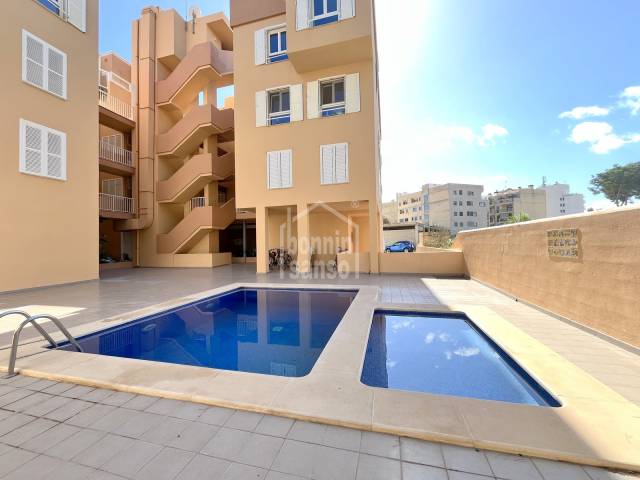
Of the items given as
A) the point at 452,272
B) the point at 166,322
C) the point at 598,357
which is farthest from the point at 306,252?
the point at 598,357

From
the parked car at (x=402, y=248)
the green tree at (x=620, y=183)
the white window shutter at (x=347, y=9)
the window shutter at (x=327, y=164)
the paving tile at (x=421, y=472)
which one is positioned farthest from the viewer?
the green tree at (x=620, y=183)

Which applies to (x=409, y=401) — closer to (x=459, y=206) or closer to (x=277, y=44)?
(x=277, y=44)

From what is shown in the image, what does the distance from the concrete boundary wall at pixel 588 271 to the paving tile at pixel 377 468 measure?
391cm

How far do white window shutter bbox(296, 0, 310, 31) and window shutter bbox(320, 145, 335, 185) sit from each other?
447cm

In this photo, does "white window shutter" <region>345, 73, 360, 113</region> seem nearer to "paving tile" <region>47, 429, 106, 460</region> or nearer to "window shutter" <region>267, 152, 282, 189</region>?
"window shutter" <region>267, 152, 282, 189</region>

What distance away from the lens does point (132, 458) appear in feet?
6.23

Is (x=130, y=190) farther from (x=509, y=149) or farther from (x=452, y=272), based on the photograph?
(x=509, y=149)

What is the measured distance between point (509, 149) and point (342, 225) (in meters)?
40.7

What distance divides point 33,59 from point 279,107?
8133mm

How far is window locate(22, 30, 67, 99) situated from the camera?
29.1 feet

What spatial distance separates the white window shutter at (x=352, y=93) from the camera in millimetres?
10938

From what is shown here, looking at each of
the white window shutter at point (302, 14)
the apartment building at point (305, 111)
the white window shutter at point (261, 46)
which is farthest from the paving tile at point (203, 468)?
the white window shutter at point (261, 46)

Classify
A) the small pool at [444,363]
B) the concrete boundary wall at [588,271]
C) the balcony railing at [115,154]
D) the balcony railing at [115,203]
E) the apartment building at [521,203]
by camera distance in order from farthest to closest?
the apartment building at [521,203] < the balcony railing at [115,154] < the balcony railing at [115,203] < the concrete boundary wall at [588,271] < the small pool at [444,363]

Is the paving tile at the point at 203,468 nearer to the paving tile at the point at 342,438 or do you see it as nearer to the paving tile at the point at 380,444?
the paving tile at the point at 342,438
